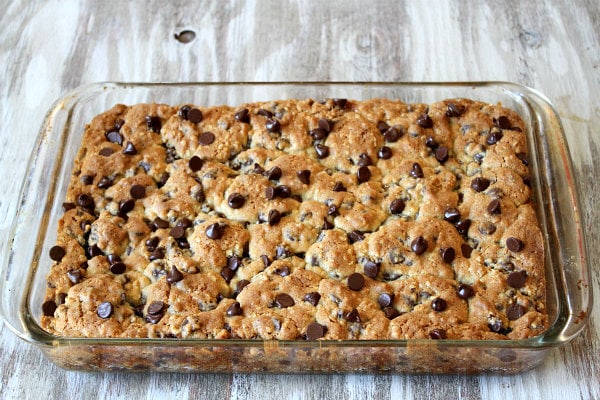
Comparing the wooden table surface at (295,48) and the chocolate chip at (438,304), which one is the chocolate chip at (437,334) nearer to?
the chocolate chip at (438,304)

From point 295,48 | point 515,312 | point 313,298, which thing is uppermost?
point 295,48

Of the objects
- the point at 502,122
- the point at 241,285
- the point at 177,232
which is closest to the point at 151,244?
the point at 177,232

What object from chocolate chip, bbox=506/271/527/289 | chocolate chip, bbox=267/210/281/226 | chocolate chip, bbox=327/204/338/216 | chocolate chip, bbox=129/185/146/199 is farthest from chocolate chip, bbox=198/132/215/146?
chocolate chip, bbox=506/271/527/289

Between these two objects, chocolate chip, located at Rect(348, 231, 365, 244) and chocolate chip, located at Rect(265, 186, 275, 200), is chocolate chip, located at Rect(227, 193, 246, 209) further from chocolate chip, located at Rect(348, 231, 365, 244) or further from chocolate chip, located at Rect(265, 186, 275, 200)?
chocolate chip, located at Rect(348, 231, 365, 244)

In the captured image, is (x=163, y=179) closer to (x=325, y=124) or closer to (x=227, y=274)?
(x=227, y=274)

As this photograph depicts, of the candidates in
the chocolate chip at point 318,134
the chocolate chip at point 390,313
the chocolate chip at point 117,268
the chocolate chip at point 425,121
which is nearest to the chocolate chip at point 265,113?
the chocolate chip at point 318,134
